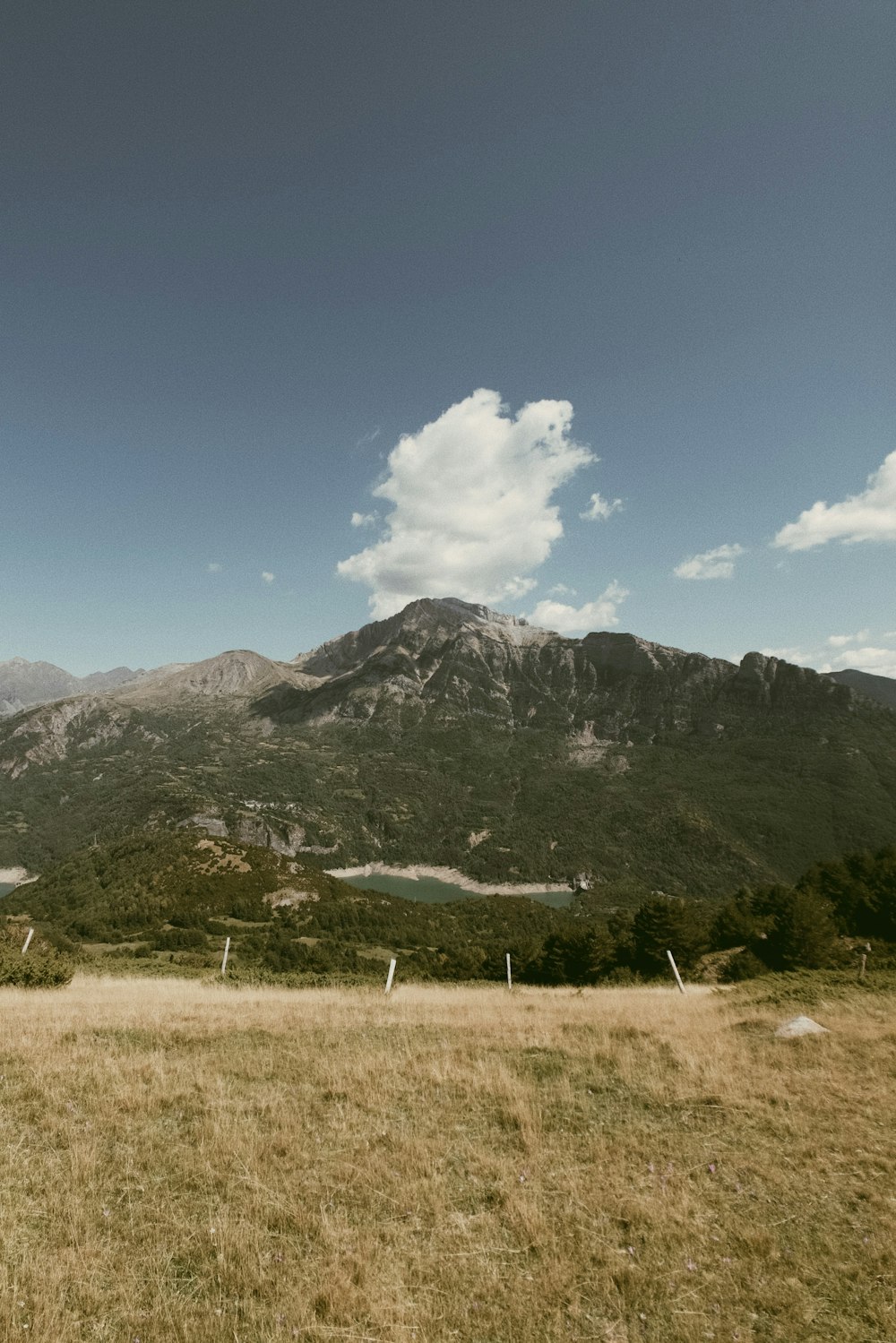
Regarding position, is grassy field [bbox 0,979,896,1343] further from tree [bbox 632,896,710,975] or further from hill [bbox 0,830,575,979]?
hill [bbox 0,830,575,979]

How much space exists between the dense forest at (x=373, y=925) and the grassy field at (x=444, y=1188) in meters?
31.1

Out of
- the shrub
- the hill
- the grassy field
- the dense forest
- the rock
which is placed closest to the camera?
the grassy field

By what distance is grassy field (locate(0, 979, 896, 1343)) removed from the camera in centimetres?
564

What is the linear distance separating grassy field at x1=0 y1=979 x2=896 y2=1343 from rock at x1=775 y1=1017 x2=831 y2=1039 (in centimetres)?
50

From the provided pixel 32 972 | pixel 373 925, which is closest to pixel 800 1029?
pixel 32 972

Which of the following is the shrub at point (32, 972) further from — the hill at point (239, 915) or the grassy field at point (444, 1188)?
the hill at point (239, 915)

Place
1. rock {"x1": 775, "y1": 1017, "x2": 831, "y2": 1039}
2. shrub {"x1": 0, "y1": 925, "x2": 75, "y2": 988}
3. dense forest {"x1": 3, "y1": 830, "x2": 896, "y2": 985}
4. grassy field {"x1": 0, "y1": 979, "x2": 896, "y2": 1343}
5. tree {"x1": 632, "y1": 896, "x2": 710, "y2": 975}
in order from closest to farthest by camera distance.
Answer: grassy field {"x1": 0, "y1": 979, "x2": 896, "y2": 1343}, rock {"x1": 775, "y1": 1017, "x2": 831, "y2": 1039}, shrub {"x1": 0, "y1": 925, "x2": 75, "y2": 988}, dense forest {"x1": 3, "y1": 830, "x2": 896, "y2": 985}, tree {"x1": 632, "y1": 896, "x2": 710, "y2": 975}

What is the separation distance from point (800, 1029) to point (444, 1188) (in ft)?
41.1

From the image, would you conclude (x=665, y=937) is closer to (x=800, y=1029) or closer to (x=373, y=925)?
(x=800, y=1029)

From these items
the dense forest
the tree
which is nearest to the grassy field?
the dense forest

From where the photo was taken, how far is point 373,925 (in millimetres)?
147500

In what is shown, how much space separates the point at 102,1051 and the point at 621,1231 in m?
11.9

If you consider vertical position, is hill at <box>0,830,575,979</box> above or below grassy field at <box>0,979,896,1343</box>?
below

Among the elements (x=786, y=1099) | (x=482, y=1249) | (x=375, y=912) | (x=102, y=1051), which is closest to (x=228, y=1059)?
(x=102, y=1051)
